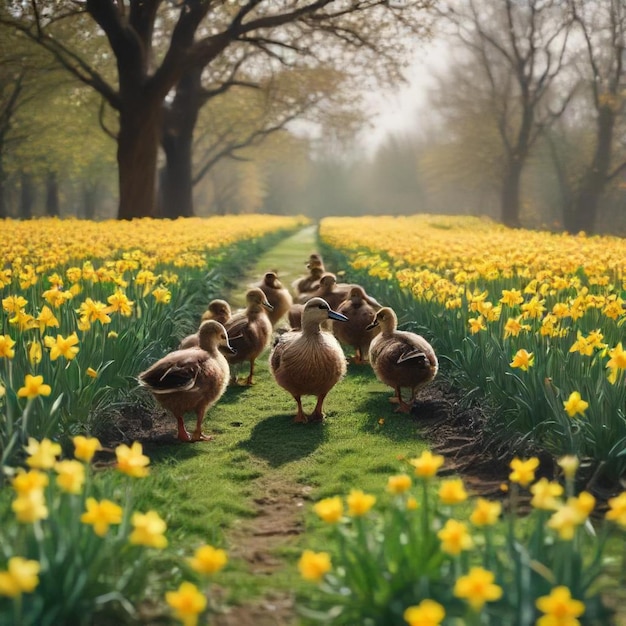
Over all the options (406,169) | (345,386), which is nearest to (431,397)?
(345,386)

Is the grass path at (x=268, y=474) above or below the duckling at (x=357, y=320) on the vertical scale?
below

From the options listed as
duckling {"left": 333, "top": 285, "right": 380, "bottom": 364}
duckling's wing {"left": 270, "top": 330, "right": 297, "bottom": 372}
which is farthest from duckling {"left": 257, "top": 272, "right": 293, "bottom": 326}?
duckling's wing {"left": 270, "top": 330, "right": 297, "bottom": 372}

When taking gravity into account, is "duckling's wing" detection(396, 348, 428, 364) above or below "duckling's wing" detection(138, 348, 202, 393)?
above

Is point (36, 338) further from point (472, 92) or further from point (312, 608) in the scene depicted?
point (472, 92)

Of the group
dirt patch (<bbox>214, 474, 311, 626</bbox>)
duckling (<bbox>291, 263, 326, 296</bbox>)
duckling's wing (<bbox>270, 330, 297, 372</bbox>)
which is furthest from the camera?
duckling (<bbox>291, 263, 326, 296</bbox>)

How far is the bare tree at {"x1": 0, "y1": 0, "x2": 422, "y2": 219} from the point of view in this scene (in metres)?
20.2

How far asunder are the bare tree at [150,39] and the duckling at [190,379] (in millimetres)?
16113

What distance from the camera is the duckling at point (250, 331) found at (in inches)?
283

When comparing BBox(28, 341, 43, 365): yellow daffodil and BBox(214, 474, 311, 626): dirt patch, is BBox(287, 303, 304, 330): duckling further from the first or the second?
BBox(28, 341, 43, 365): yellow daffodil

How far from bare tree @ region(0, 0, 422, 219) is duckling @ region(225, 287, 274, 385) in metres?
14.7

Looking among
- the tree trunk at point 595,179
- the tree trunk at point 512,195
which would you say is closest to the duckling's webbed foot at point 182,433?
the tree trunk at point 595,179

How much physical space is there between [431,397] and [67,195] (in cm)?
7055

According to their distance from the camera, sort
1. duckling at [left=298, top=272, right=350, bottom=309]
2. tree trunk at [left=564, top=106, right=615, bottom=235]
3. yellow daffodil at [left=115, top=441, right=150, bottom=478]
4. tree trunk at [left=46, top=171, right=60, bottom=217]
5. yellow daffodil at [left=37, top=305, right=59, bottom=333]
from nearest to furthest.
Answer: yellow daffodil at [left=115, top=441, right=150, bottom=478] → yellow daffodil at [left=37, top=305, right=59, bottom=333] → duckling at [left=298, top=272, right=350, bottom=309] → tree trunk at [left=564, top=106, right=615, bottom=235] → tree trunk at [left=46, top=171, right=60, bottom=217]

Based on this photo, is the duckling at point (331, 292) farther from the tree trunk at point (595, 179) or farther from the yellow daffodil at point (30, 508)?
the tree trunk at point (595, 179)
